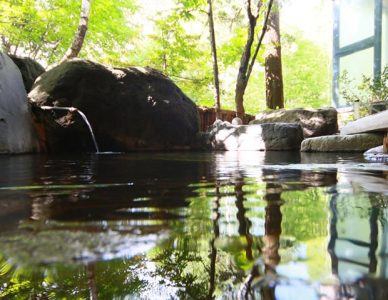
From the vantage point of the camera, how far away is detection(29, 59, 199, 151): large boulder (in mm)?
7344

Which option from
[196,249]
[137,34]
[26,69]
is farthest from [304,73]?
[196,249]

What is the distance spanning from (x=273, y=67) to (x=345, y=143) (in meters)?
6.48

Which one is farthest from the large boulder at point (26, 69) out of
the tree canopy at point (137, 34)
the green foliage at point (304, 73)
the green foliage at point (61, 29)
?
the green foliage at point (304, 73)

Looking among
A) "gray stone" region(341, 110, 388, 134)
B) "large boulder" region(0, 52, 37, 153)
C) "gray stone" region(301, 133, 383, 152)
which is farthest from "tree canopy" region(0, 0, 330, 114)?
"gray stone" region(341, 110, 388, 134)

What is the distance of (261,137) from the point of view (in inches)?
309

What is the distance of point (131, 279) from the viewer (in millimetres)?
517

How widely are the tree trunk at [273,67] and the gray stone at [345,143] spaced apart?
19.1 feet

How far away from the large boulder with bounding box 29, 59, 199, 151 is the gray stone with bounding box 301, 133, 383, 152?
146 inches

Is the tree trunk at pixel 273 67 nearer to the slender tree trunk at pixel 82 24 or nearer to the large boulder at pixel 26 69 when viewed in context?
the slender tree trunk at pixel 82 24

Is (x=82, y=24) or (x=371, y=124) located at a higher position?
(x=82, y=24)

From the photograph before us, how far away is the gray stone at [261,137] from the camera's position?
302 inches

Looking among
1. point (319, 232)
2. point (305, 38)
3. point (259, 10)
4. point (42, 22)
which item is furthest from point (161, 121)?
point (305, 38)

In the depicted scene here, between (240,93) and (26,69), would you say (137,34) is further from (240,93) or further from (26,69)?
(240,93)

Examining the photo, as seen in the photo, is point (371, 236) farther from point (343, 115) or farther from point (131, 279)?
point (343, 115)
